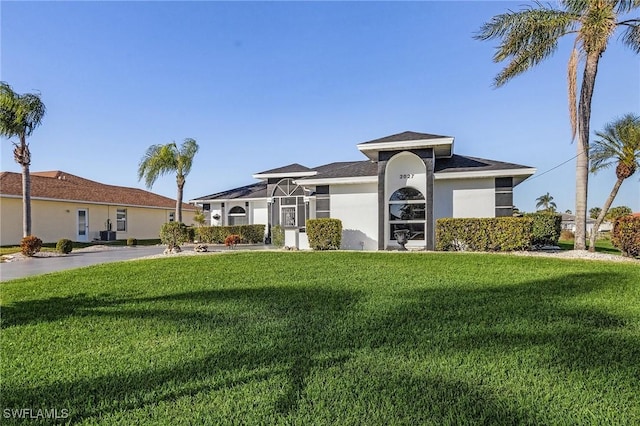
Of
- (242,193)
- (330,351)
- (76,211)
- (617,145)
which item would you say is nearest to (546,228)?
(617,145)

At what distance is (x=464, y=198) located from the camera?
55.2 ft

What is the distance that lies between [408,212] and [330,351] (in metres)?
13.7

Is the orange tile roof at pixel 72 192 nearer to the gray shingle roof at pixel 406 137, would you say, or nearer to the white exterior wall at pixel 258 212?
the white exterior wall at pixel 258 212

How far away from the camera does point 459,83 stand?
18.0 metres

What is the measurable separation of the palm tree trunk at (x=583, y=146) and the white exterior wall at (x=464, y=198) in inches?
126

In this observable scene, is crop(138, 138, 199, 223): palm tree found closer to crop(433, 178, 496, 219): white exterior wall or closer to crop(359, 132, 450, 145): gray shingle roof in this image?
crop(359, 132, 450, 145): gray shingle roof

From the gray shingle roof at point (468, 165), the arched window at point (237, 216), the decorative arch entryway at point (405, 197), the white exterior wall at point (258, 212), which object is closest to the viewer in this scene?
the gray shingle roof at point (468, 165)

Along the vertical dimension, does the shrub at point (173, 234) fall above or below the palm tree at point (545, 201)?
below

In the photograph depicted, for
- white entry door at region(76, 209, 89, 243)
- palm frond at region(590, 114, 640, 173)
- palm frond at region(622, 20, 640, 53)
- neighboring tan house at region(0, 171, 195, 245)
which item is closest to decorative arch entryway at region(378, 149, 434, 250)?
palm frond at region(622, 20, 640, 53)

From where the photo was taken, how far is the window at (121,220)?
102 ft

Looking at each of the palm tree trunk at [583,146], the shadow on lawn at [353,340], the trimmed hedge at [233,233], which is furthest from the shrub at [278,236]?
the palm tree trunk at [583,146]

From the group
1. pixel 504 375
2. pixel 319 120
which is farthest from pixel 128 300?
pixel 319 120

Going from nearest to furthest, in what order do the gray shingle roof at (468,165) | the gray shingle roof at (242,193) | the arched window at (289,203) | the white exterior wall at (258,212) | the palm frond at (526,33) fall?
the palm frond at (526,33)
the gray shingle roof at (468,165)
the arched window at (289,203)
the white exterior wall at (258,212)
the gray shingle roof at (242,193)

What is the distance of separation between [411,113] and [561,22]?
9160 millimetres
